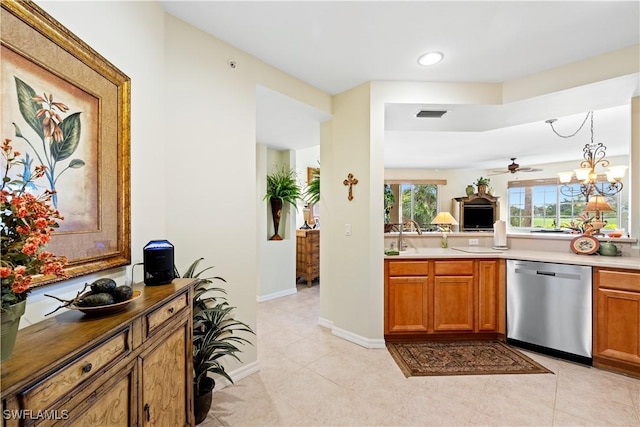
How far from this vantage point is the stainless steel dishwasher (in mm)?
2350

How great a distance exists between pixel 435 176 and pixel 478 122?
19.2 feet

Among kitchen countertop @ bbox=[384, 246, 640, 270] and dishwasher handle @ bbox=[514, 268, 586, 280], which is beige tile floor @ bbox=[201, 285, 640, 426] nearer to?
dishwasher handle @ bbox=[514, 268, 586, 280]

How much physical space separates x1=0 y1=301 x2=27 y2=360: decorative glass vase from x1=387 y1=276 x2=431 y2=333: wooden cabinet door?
2.59 metres

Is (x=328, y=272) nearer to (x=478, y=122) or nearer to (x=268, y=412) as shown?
(x=268, y=412)

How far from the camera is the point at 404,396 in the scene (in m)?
Result: 1.96

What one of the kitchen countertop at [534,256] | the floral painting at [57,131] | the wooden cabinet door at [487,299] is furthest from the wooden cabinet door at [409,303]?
the floral painting at [57,131]

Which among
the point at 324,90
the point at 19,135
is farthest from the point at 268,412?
the point at 324,90

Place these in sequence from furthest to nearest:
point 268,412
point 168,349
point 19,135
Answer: point 268,412
point 168,349
point 19,135

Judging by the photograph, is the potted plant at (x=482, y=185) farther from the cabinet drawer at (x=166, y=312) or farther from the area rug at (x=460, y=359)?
the cabinet drawer at (x=166, y=312)

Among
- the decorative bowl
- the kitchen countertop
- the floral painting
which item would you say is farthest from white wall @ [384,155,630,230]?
the decorative bowl

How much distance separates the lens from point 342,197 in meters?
2.99

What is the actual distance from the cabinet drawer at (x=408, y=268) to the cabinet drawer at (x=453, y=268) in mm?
122

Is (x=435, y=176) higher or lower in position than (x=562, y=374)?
higher

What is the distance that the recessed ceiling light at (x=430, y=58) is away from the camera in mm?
2279
